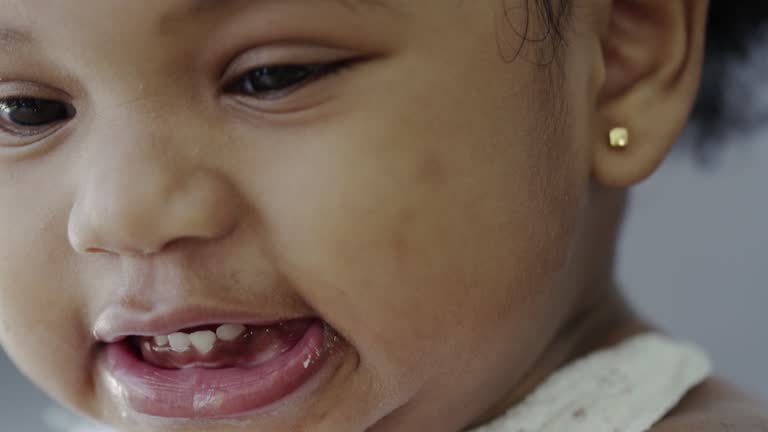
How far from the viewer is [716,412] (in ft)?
2.50

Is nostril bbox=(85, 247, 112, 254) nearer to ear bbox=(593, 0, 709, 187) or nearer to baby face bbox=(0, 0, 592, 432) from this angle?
baby face bbox=(0, 0, 592, 432)

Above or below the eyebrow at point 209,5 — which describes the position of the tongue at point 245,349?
below

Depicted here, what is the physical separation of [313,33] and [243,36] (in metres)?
0.04

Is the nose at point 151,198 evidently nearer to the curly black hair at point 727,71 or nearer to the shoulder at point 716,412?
the shoulder at point 716,412

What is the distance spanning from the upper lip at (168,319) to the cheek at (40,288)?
0.04m

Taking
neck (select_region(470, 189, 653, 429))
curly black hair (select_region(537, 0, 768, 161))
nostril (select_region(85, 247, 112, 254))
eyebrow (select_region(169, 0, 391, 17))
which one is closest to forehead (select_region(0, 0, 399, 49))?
eyebrow (select_region(169, 0, 391, 17))

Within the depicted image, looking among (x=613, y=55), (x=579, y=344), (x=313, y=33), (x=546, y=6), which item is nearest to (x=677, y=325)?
(x=579, y=344)

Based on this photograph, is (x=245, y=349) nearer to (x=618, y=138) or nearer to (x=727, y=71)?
(x=618, y=138)

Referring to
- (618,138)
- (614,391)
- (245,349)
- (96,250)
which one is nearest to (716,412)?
(614,391)

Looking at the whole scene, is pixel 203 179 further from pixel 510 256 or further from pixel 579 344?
pixel 579 344

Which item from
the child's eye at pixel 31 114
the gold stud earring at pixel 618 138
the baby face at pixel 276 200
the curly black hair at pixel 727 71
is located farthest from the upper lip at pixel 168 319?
the curly black hair at pixel 727 71

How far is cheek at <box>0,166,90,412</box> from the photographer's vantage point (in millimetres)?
676

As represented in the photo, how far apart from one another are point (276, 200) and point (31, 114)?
0.20 meters

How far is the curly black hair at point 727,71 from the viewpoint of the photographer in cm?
99
